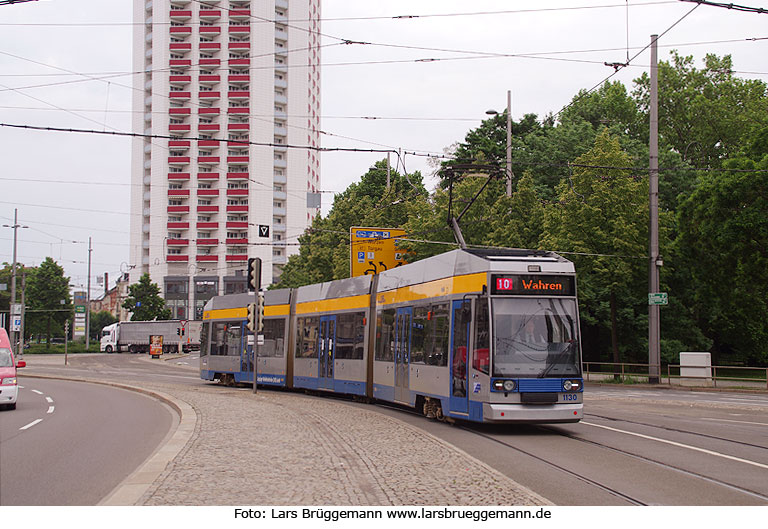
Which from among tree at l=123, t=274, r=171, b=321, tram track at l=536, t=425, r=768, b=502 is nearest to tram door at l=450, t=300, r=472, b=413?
tram track at l=536, t=425, r=768, b=502

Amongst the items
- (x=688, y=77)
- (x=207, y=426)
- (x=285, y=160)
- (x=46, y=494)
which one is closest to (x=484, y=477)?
(x=46, y=494)

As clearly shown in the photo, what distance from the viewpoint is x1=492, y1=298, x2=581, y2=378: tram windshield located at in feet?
47.1

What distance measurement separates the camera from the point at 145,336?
9156cm

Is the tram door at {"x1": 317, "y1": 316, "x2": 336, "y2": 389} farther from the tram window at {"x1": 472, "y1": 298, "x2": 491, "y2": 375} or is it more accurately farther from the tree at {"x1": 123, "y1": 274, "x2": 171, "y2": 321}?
the tree at {"x1": 123, "y1": 274, "x2": 171, "y2": 321}

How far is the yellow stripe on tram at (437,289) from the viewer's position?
15.0 m

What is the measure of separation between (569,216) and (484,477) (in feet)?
98.3

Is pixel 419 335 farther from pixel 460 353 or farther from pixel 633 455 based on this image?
pixel 633 455

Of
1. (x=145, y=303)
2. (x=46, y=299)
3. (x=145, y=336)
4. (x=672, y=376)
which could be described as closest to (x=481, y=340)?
(x=672, y=376)

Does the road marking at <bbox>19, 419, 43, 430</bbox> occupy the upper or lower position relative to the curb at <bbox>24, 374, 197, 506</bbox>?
lower

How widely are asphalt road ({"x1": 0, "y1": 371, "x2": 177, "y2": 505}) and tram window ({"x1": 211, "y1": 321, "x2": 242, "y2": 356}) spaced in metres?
4.58

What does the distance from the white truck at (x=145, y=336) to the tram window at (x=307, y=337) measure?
63725 mm

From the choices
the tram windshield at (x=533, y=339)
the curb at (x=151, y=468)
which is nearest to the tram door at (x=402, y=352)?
the tram windshield at (x=533, y=339)

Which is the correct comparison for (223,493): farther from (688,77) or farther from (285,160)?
(285,160)

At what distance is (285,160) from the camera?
101375mm
